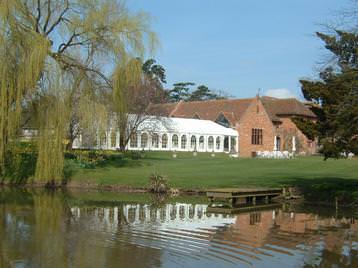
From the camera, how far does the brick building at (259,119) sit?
217 feet

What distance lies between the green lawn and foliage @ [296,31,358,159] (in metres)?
5.26

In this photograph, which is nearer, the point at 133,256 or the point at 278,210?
the point at 133,256

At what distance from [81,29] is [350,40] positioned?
14585mm

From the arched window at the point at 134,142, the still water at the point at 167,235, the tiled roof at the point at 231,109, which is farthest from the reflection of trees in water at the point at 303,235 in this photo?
the tiled roof at the point at 231,109

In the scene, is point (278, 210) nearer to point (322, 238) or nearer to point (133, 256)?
point (322, 238)

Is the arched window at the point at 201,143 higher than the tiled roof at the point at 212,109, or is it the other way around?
the tiled roof at the point at 212,109

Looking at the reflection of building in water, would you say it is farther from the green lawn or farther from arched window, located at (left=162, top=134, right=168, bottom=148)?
arched window, located at (left=162, top=134, right=168, bottom=148)

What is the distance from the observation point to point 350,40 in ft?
61.7

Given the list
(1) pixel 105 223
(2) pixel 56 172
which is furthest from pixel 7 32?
(1) pixel 105 223

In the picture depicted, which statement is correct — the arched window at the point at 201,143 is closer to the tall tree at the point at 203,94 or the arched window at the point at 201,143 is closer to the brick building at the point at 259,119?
the brick building at the point at 259,119

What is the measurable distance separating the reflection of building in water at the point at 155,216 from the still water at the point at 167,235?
0.03 metres

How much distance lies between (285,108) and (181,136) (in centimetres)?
1946

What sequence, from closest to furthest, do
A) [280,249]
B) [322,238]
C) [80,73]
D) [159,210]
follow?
[280,249] → [322,238] → [159,210] → [80,73]

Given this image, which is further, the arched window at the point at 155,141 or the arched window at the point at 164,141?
the arched window at the point at 164,141
